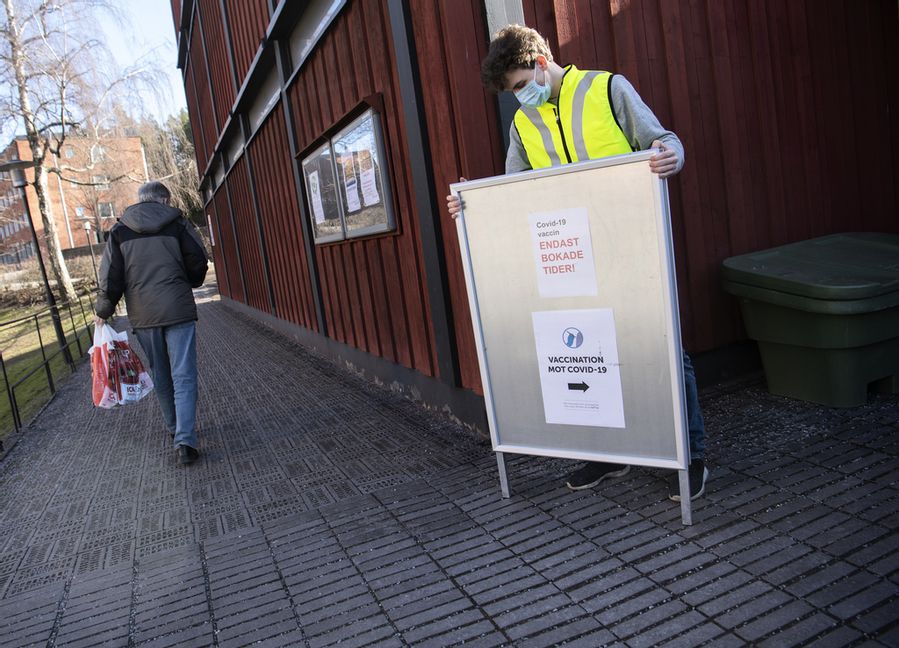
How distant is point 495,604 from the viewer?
2645 millimetres

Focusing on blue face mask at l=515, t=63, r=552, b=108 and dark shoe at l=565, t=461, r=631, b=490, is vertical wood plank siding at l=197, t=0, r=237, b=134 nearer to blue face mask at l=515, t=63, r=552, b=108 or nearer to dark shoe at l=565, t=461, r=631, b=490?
blue face mask at l=515, t=63, r=552, b=108

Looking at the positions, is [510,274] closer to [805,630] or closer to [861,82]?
[805,630]

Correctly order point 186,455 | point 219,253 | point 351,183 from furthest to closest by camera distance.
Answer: point 219,253 < point 351,183 < point 186,455

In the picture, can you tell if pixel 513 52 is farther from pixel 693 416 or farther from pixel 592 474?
pixel 592 474

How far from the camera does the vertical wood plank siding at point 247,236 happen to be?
13.2m

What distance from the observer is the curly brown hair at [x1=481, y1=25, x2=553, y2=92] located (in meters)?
2.97

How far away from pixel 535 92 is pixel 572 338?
3.54 ft

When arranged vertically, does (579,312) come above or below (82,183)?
below

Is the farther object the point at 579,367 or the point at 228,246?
the point at 228,246

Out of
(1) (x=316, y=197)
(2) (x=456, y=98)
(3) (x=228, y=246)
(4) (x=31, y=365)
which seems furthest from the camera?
(3) (x=228, y=246)

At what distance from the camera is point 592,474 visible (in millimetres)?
3518

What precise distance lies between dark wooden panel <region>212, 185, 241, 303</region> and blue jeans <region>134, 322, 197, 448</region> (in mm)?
11342

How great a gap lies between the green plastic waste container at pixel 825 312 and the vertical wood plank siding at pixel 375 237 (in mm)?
2295

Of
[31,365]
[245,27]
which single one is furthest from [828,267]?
[31,365]
